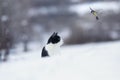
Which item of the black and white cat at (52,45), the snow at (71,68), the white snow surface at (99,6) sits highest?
the white snow surface at (99,6)

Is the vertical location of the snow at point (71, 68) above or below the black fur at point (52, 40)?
below

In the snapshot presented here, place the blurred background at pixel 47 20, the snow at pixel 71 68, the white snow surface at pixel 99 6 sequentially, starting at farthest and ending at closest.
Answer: the blurred background at pixel 47 20
the snow at pixel 71 68
the white snow surface at pixel 99 6

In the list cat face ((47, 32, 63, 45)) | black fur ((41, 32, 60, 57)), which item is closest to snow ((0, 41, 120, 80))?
black fur ((41, 32, 60, 57))

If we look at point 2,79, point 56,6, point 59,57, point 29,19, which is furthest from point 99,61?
point 56,6

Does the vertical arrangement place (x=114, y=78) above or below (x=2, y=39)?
below

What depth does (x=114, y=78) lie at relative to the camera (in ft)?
16.6

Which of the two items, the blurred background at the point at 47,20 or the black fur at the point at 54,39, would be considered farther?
the blurred background at the point at 47,20

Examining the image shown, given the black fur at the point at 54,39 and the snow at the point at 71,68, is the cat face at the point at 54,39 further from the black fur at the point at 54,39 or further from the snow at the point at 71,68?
the snow at the point at 71,68

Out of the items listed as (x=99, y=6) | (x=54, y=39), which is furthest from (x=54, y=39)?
(x=99, y=6)

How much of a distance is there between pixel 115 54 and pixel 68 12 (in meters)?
12.9

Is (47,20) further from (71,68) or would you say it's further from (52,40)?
(71,68)

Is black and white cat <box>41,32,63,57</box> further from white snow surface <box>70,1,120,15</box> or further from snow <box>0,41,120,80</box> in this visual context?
white snow surface <box>70,1,120,15</box>

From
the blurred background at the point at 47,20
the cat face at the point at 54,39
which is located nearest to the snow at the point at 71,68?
the cat face at the point at 54,39

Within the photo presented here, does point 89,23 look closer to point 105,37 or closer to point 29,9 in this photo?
point 105,37
